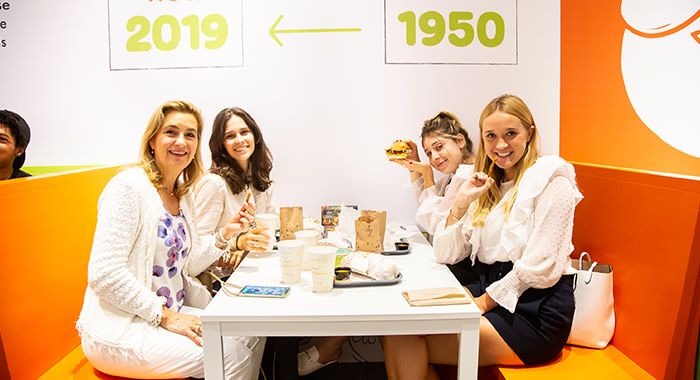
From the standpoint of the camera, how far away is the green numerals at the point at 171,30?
285cm

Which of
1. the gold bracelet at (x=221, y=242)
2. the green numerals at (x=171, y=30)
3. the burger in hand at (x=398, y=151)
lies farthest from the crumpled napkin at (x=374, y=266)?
the green numerals at (x=171, y=30)

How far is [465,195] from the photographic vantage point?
6.40 ft

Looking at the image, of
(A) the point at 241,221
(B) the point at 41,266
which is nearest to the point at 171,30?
(A) the point at 241,221

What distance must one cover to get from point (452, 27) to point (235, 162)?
4.99 feet

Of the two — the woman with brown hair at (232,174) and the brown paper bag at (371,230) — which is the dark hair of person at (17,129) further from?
the brown paper bag at (371,230)

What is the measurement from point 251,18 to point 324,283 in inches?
75.8

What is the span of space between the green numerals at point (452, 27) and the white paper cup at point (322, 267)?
5.82ft

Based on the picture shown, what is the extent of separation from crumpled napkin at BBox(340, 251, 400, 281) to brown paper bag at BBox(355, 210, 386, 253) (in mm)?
262

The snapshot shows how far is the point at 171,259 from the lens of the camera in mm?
1948

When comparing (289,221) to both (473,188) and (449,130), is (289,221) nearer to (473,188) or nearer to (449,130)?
(473,188)

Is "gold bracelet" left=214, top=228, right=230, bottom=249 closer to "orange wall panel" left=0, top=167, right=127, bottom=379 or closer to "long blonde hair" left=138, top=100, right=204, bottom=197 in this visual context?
"long blonde hair" left=138, top=100, right=204, bottom=197

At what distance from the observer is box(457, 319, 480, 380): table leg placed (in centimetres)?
143

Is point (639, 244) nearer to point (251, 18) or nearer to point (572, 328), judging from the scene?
point (572, 328)

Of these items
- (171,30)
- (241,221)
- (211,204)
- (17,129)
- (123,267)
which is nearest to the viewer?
(123,267)
